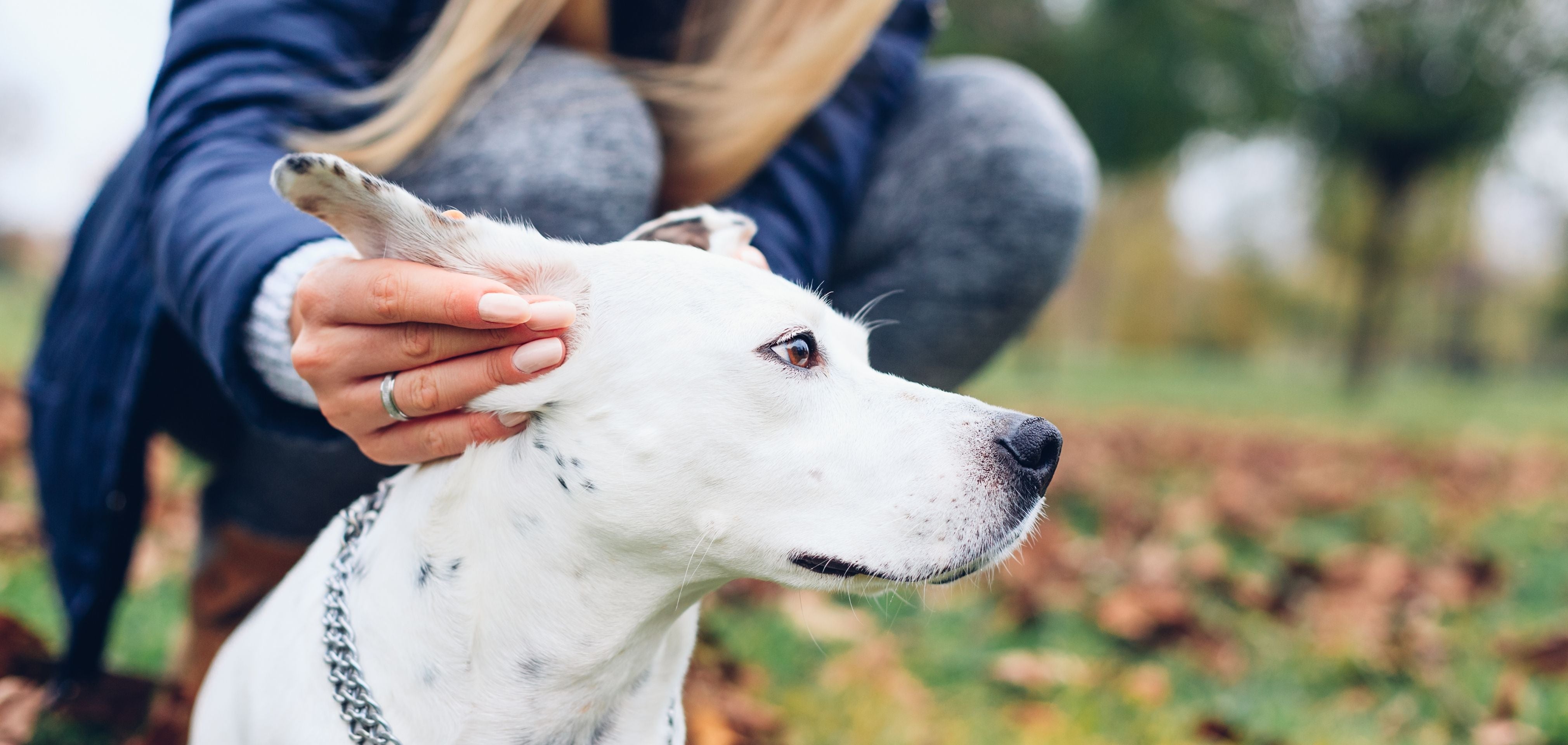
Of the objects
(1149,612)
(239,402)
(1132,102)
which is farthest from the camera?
(1132,102)

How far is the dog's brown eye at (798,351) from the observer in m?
1.37

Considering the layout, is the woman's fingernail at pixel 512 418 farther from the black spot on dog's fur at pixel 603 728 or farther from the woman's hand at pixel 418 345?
the black spot on dog's fur at pixel 603 728

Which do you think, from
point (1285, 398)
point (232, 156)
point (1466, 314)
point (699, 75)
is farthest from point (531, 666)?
point (1466, 314)

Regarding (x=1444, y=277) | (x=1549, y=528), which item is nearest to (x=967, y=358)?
(x=1549, y=528)

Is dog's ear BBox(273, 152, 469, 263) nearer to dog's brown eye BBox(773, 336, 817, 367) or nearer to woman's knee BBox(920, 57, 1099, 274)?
dog's brown eye BBox(773, 336, 817, 367)

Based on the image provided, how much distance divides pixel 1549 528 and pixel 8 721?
5.45m

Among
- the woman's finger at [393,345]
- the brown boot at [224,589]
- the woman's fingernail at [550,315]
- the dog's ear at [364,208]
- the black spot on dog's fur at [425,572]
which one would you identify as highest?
the dog's ear at [364,208]

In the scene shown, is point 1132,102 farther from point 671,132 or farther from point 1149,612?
point 671,132

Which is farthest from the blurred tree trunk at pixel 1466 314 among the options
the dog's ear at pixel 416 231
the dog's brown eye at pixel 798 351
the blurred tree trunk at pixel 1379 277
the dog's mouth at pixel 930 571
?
the dog's ear at pixel 416 231

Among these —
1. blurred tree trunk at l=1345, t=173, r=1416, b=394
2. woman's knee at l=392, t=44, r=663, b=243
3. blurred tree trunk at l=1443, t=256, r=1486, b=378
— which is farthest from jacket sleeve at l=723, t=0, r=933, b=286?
blurred tree trunk at l=1443, t=256, r=1486, b=378

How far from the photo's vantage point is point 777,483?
1.31m

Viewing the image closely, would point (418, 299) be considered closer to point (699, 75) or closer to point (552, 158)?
point (552, 158)

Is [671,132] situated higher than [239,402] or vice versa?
[671,132]

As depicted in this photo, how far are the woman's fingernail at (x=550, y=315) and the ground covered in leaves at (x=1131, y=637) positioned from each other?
0.84 meters
